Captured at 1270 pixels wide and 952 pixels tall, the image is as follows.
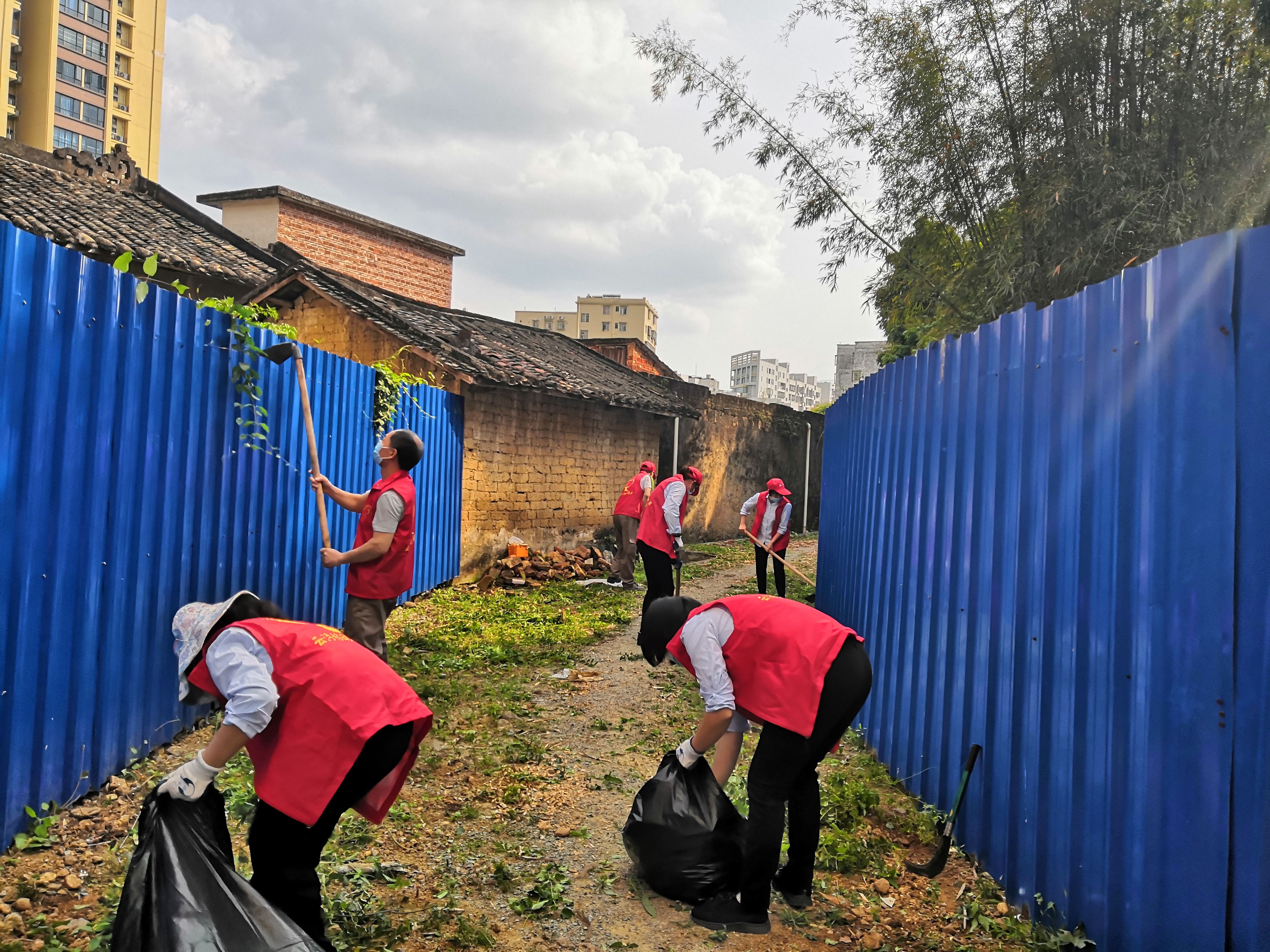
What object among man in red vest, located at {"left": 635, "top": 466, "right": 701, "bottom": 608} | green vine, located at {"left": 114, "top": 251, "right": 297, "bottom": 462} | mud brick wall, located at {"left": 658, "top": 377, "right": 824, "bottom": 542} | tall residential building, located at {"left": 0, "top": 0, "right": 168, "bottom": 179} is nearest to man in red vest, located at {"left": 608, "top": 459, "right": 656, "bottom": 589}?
man in red vest, located at {"left": 635, "top": 466, "right": 701, "bottom": 608}

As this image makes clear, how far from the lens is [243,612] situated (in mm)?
2453

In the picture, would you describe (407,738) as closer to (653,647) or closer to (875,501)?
(653,647)

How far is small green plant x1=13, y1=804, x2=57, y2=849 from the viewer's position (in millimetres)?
3006

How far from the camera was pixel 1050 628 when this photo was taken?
295 centimetres

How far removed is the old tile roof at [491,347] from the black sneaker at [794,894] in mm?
7967

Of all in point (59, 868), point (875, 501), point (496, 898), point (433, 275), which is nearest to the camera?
point (59, 868)

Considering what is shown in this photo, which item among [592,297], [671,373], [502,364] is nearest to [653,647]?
[502,364]

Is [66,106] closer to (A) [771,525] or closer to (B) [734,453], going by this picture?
(B) [734,453]

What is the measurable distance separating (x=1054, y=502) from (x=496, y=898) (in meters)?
2.52

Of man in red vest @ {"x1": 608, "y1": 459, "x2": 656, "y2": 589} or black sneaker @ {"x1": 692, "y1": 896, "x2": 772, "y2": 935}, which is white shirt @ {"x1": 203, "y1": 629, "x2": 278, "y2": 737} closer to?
black sneaker @ {"x1": 692, "y1": 896, "x2": 772, "y2": 935}

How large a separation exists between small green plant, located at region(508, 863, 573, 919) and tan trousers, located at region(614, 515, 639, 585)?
7707 mm

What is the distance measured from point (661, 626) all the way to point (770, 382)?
401 ft

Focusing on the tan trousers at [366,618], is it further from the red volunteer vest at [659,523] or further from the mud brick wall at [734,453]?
the mud brick wall at [734,453]

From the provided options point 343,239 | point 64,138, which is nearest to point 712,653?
point 343,239
